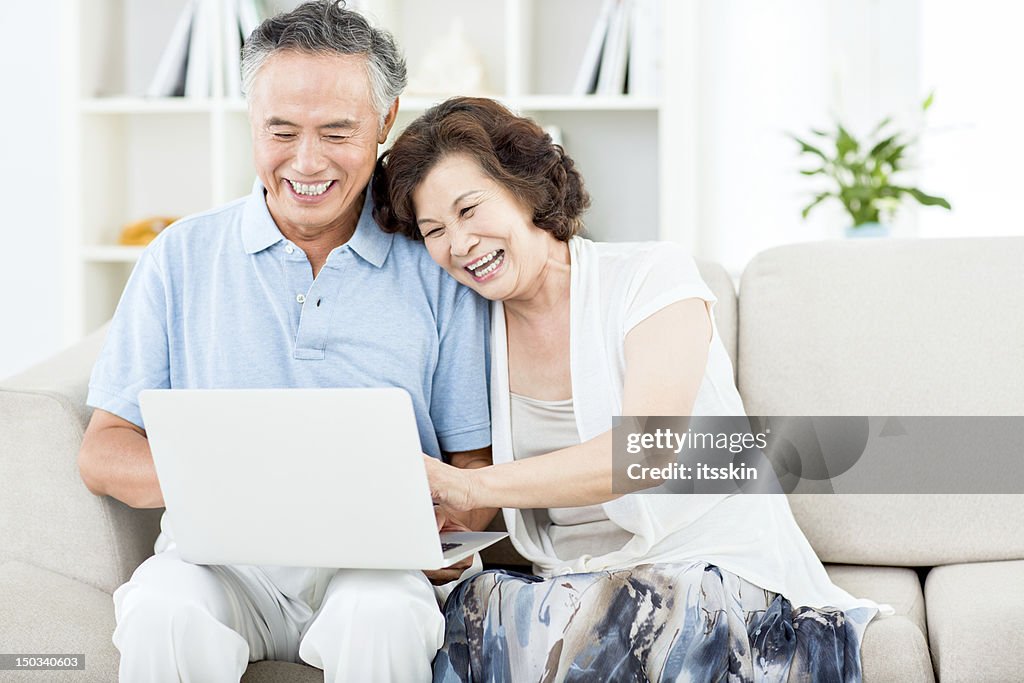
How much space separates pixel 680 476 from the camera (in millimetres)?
1645

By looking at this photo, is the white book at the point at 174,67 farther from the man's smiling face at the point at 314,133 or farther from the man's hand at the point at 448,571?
the man's hand at the point at 448,571

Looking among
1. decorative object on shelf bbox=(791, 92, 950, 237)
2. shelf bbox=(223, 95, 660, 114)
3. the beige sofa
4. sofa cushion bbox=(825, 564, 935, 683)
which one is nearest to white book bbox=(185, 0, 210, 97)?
shelf bbox=(223, 95, 660, 114)

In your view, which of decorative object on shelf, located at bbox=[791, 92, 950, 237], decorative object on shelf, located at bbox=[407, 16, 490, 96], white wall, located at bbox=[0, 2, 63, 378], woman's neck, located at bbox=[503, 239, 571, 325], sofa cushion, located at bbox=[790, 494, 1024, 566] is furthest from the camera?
white wall, located at bbox=[0, 2, 63, 378]

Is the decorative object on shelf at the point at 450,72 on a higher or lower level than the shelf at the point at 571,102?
higher

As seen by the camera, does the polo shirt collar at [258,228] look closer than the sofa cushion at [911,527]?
Yes

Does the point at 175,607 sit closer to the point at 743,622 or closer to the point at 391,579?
the point at 391,579

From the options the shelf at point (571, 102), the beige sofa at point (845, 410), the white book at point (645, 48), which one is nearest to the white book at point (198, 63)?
the shelf at point (571, 102)

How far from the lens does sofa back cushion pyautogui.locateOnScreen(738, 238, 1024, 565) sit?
180 centimetres

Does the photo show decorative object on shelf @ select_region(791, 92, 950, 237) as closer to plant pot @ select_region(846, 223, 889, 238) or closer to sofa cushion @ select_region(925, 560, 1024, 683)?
plant pot @ select_region(846, 223, 889, 238)

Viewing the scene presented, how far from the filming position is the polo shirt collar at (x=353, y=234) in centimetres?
167

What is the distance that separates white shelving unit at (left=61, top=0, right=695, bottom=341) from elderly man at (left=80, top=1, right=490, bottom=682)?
144 centimetres

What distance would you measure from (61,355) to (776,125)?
2190mm

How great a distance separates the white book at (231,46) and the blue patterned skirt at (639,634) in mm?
2125

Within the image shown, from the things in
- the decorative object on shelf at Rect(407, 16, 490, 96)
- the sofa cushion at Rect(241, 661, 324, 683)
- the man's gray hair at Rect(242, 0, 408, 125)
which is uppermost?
the decorative object on shelf at Rect(407, 16, 490, 96)
